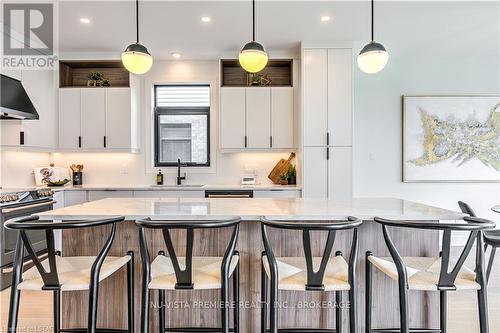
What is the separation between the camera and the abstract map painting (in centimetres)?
461

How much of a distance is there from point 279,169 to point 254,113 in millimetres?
901

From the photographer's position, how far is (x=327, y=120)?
13.1 ft

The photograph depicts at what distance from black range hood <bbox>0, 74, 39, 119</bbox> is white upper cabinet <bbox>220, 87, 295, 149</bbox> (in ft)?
7.50

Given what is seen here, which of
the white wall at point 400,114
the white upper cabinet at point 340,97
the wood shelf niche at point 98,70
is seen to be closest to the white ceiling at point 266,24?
the white upper cabinet at point 340,97

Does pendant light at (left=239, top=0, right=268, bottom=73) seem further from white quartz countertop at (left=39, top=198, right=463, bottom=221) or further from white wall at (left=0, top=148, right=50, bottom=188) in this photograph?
white wall at (left=0, top=148, right=50, bottom=188)

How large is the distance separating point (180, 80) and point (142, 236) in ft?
11.2

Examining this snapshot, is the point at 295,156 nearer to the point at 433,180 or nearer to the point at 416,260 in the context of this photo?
the point at 433,180

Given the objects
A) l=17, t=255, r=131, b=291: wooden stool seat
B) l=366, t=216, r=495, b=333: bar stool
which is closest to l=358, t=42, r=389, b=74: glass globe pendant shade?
l=366, t=216, r=495, b=333: bar stool

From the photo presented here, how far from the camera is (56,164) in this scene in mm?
4629

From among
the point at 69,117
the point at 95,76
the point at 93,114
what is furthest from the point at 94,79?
the point at 69,117

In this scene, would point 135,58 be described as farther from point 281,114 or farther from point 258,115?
point 281,114

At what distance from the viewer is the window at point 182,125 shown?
4.73m

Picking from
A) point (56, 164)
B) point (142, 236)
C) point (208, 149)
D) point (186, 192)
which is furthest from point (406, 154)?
point (56, 164)

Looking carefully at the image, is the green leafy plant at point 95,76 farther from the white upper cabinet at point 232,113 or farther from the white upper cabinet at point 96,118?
the white upper cabinet at point 232,113
